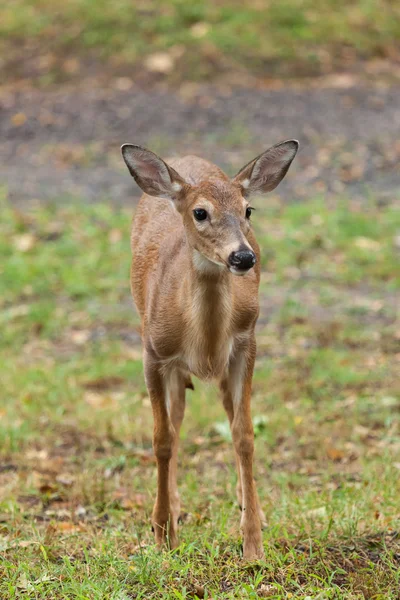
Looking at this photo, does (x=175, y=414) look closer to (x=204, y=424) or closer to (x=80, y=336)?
(x=204, y=424)

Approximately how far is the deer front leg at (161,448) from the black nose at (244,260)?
86 cm

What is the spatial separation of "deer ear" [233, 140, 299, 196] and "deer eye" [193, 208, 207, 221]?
30 centimetres

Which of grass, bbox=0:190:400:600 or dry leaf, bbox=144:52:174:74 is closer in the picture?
grass, bbox=0:190:400:600

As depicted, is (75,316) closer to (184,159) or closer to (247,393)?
(184,159)

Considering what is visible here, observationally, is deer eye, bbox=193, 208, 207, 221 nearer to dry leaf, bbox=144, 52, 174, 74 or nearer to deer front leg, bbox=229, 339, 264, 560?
deer front leg, bbox=229, 339, 264, 560

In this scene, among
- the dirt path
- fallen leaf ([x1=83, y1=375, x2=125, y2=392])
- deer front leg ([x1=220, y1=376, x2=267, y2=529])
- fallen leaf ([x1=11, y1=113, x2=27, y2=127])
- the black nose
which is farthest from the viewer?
fallen leaf ([x1=11, y1=113, x2=27, y2=127])

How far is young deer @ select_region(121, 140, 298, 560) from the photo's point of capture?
4.25 metres

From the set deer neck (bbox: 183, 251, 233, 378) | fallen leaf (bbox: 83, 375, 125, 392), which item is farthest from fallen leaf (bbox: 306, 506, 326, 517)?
fallen leaf (bbox: 83, 375, 125, 392)

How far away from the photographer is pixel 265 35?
1449 centimetres

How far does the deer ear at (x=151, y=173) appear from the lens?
14.5 feet

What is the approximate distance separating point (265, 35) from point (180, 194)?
10540 millimetres

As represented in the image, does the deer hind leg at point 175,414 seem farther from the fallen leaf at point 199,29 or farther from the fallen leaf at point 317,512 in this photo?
the fallen leaf at point 199,29

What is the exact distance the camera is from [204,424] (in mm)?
6430

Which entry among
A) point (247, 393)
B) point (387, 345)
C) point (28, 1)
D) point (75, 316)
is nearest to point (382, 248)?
point (387, 345)
